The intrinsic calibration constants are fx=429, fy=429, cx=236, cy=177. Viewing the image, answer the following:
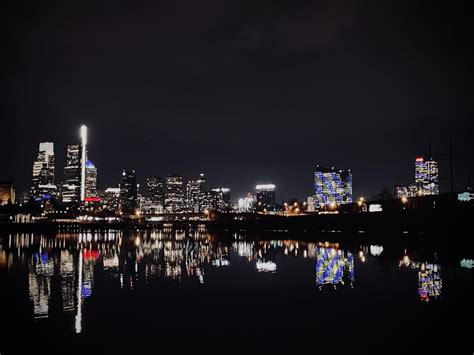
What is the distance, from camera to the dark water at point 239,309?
1466cm

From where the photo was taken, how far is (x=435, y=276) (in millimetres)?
28250

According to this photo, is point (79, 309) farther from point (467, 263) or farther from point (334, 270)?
point (467, 263)

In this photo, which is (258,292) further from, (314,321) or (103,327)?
(103,327)

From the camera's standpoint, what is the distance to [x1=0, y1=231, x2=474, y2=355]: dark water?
577 inches

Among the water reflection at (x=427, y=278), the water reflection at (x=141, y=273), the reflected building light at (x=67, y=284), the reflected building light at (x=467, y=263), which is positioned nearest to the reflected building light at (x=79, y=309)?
the water reflection at (x=141, y=273)

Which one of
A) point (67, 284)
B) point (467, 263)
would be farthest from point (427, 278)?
point (67, 284)

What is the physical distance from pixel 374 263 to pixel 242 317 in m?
20.9

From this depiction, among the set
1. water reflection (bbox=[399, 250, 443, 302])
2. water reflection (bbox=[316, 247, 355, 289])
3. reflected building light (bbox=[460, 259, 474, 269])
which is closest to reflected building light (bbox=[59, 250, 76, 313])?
water reflection (bbox=[316, 247, 355, 289])

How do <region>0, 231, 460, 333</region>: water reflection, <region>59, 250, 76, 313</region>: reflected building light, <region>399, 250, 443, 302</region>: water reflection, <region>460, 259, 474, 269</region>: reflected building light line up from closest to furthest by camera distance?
<region>59, 250, 76, 313</region>: reflected building light < <region>0, 231, 460, 333</region>: water reflection < <region>399, 250, 443, 302</region>: water reflection < <region>460, 259, 474, 269</region>: reflected building light

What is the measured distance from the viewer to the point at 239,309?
20.1m

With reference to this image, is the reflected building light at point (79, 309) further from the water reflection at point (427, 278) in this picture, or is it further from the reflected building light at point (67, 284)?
the water reflection at point (427, 278)

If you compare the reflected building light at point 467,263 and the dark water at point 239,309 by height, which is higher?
the reflected building light at point 467,263

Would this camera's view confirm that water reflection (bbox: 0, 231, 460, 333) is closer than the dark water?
No

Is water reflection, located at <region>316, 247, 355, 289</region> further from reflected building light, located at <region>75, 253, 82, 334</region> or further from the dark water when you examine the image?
reflected building light, located at <region>75, 253, 82, 334</region>
